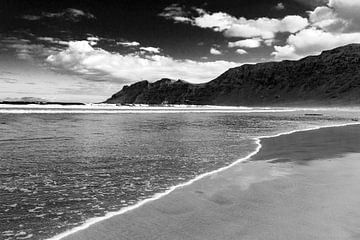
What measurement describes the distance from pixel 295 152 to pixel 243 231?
31.1 ft

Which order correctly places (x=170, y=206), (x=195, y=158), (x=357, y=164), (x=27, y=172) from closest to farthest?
(x=170, y=206) < (x=27, y=172) < (x=357, y=164) < (x=195, y=158)

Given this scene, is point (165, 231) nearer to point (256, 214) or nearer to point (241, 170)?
point (256, 214)

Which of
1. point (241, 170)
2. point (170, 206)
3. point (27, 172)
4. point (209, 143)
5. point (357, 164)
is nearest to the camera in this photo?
point (170, 206)

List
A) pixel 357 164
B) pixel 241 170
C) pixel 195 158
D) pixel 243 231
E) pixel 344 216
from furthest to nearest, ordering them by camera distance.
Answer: pixel 195 158 → pixel 357 164 → pixel 241 170 → pixel 344 216 → pixel 243 231

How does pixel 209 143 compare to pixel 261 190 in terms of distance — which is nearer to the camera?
pixel 261 190

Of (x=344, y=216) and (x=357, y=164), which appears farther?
(x=357, y=164)

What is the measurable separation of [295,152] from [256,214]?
8625 mm

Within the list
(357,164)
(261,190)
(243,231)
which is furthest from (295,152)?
(243,231)

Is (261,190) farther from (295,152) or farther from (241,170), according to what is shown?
(295,152)

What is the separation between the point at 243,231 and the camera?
17.5 ft

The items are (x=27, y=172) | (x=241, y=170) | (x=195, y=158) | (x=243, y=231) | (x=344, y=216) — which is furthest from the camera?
(x=195, y=158)

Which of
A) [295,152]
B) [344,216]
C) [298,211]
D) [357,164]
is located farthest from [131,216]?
[295,152]

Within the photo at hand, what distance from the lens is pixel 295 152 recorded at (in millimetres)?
14109

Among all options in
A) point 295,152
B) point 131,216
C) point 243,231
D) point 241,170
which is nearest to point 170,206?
point 131,216
